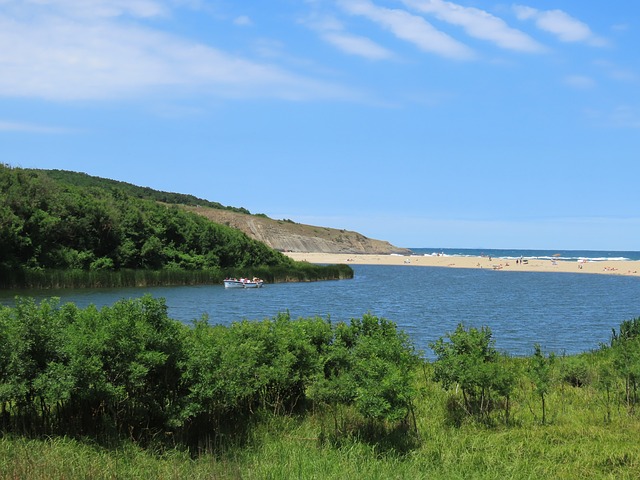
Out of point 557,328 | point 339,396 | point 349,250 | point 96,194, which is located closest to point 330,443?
point 339,396

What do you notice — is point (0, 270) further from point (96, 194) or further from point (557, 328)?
point (557, 328)

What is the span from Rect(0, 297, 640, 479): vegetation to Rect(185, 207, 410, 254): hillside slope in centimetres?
13561

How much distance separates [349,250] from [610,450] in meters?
181

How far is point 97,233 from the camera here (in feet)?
213

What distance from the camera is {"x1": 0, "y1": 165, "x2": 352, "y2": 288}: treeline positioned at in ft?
175

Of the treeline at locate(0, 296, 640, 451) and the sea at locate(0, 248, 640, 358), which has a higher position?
the treeline at locate(0, 296, 640, 451)

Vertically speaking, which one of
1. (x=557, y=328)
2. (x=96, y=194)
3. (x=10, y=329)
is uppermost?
(x=96, y=194)

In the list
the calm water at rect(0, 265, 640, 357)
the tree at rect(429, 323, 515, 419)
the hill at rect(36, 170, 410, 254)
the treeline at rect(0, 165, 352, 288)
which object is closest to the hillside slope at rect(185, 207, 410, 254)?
the hill at rect(36, 170, 410, 254)

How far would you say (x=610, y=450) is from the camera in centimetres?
922

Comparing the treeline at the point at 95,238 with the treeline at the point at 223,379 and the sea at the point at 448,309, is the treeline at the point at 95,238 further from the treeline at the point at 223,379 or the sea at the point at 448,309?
the treeline at the point at 223,379

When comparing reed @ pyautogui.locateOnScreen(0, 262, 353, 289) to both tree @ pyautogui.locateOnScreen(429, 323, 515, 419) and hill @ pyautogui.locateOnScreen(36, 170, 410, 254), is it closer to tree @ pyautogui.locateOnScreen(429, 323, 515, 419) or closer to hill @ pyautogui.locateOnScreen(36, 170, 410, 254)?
tree @ pyautogui.locateOnScreen(429, 323, 515, 419)

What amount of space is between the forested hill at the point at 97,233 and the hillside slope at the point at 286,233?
6606 centimetres

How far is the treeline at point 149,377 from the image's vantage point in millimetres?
8727

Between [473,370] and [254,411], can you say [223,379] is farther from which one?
[473,370]
